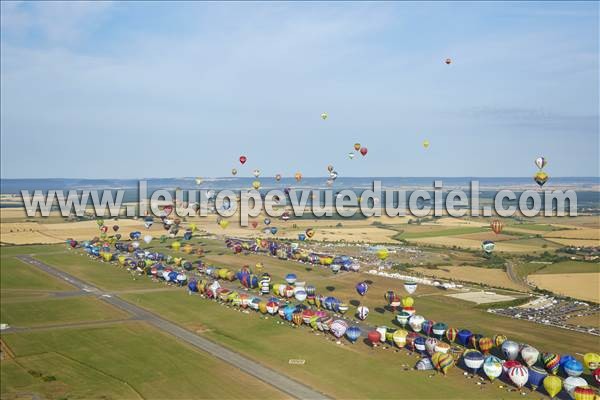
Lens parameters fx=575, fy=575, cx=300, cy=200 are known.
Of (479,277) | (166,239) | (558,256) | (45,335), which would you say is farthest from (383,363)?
(166,239)

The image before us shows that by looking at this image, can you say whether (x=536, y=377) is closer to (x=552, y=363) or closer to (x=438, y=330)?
(x=552, y=363)

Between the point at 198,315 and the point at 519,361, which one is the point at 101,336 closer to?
the point at 198,315

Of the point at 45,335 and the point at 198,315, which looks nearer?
the point at 45,335

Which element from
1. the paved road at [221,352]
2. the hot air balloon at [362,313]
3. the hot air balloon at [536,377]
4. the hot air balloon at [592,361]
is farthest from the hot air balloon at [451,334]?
the paved road at [221,352]

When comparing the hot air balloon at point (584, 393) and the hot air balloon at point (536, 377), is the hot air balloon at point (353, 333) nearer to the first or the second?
the hot air balloon at point (536, 377)

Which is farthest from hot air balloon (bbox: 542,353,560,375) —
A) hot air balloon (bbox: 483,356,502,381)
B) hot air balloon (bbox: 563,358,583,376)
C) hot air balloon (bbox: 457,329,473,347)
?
hot air balloon (bbox: 457,329,473,347)

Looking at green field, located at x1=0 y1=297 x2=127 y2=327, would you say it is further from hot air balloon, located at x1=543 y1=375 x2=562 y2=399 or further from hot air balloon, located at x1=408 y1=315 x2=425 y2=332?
hot air balloon, located at x1=543 y1=375 x2=562 y2=399
